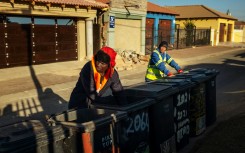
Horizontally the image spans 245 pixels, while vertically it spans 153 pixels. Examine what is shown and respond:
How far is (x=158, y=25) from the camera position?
105 feet

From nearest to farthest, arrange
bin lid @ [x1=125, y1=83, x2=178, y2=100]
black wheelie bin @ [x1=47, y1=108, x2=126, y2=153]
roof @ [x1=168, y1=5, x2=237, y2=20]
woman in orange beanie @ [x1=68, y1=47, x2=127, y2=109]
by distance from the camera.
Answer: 1. black wheelie bin @ [x1=47, y1=108, x2=126, y2=153]
2. woman in orange beanie @ [x1=68, y1=47, x2=127, y2=109]
3. bin lid @ [x1=125, y1=83, x2=178, y2=100]
4. roof @ [x1=168, y1=5, x2=237, y2=20]

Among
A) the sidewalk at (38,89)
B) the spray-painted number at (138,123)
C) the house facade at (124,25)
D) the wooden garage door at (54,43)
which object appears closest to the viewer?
Result: the spray-painted number at (138,123)

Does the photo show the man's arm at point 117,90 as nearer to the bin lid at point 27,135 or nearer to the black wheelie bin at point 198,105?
the bin lid at point 27,135

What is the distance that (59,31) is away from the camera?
58.4ft

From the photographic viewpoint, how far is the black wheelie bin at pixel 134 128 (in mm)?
3881

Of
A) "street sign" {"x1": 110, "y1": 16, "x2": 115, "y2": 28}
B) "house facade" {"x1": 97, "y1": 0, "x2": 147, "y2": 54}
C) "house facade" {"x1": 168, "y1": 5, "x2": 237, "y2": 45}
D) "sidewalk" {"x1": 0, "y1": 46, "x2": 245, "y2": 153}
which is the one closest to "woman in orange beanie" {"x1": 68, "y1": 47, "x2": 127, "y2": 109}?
"sidewalk" {"x1": 0, "y1": 46, "x2": 245, "y2": 153}

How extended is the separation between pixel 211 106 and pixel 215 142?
1486mm

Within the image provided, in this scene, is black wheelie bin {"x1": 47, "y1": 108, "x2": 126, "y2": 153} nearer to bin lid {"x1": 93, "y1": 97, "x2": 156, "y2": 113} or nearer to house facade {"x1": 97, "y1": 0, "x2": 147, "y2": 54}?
bin lid {"x1": 93, "y1": 97, "x2": 156, "y2": 113}

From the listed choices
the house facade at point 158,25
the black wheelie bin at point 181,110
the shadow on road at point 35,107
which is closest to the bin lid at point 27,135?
the black wheelie bin at point 181,110

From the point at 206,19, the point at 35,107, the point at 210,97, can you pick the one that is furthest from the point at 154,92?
the point at 206,19

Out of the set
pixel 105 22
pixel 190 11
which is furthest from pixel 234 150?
pixel 190 11

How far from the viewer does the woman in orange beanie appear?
13.7 feet

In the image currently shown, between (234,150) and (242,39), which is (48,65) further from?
(242,39)

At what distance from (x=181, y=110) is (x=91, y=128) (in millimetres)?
2709
